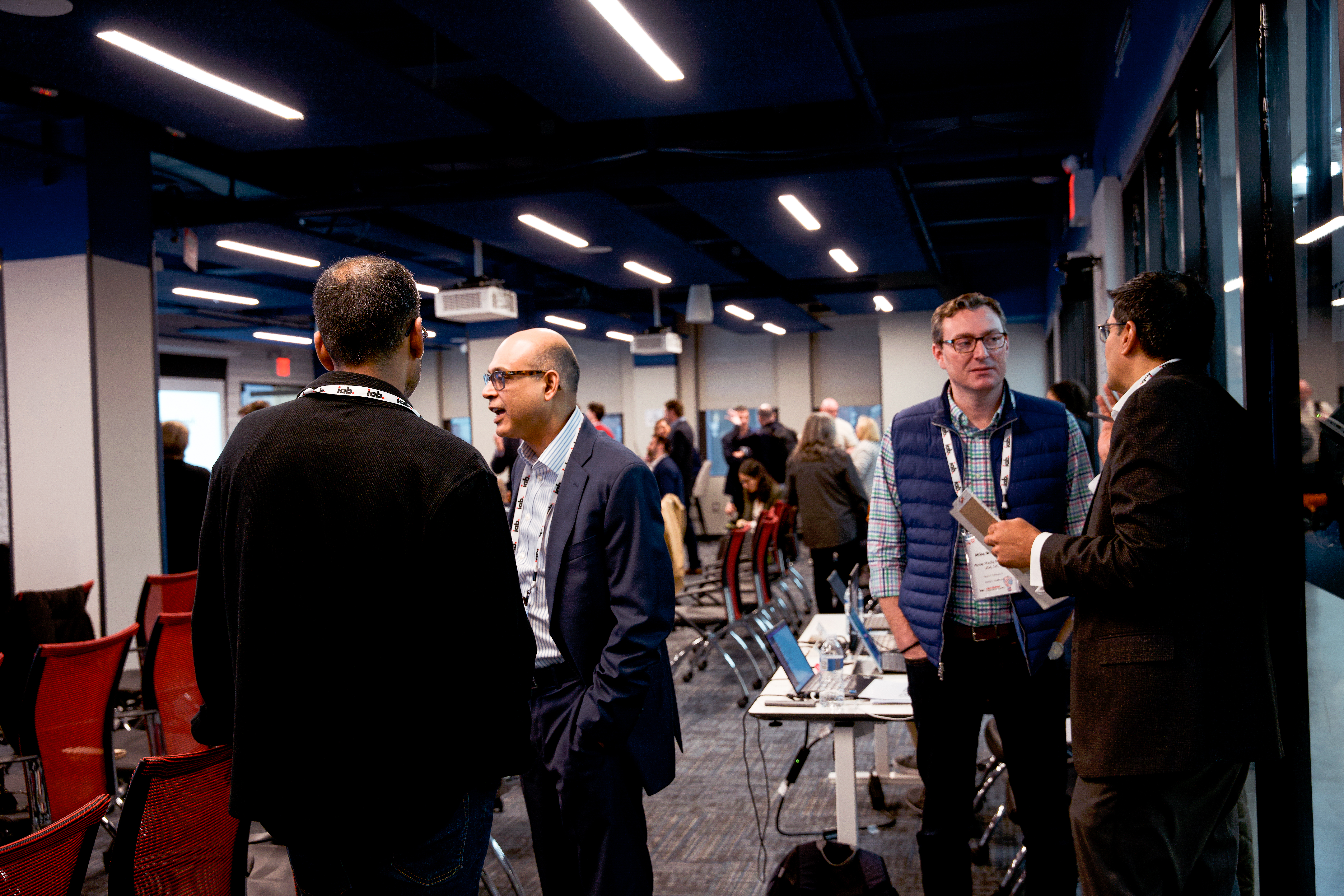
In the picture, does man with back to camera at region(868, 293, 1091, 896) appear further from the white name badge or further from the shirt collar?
the shirt collar

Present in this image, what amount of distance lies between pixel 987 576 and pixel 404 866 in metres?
1.52

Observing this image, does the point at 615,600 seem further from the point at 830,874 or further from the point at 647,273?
the point at 647,273

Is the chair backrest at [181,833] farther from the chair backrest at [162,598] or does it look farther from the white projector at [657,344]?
the white projector at [657,344]

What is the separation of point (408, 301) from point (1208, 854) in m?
1.78

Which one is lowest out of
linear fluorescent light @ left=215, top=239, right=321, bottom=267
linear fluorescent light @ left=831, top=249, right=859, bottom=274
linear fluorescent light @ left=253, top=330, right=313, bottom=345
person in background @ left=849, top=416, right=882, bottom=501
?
person in background @ left=849, top=416, right=882, bottom=501

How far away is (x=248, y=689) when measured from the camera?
1272 millimetres

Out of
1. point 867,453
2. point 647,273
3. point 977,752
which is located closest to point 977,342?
point 977,752

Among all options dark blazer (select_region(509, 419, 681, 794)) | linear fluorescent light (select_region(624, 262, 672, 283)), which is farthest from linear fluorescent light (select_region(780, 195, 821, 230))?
dark blazer (select_region(509, 419, 681, 794))

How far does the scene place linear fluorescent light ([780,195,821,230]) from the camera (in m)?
7.40

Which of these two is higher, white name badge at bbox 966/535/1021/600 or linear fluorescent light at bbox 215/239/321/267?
linear fluorescent light at bbox 215/239/321/267

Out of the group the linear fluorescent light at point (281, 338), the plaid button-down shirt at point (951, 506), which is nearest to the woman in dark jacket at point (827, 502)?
the plaid button-down shirt at point (951, 506)

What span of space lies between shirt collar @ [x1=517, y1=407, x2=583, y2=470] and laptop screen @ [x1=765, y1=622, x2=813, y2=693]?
110cm

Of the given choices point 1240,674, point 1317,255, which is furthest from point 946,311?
point 1240,674

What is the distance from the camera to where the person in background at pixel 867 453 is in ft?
27.7
